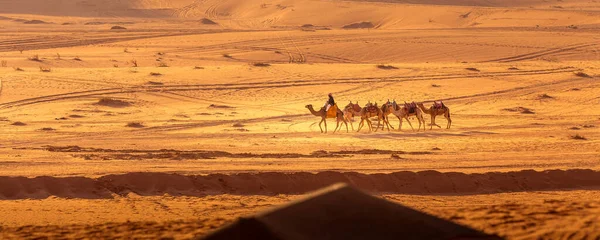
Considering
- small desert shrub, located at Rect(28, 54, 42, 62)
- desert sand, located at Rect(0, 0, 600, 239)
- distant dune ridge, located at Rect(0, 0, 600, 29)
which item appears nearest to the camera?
desert sand, located at Rect(0, 0, 600, 239)

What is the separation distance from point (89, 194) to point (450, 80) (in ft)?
72.0

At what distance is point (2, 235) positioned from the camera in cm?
1222

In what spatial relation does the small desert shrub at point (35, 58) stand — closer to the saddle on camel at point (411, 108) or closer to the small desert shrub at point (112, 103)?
the small desert shrub at point (112, 103)

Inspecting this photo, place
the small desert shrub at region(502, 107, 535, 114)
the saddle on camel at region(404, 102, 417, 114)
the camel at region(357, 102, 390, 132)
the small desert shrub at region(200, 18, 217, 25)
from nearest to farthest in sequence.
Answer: the camel at region(357, 102, 390, 132)
the saddle on camel at region(404, 102, 417, 114)
the small desert shrub at region(502, 107, 535, 114)
the small desert shrub at region(200, 18, 217, 25)

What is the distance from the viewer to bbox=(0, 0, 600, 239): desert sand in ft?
48.3

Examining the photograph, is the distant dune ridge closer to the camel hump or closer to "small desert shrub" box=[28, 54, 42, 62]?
"small desert shrub" box=[28, 54, 42, 62]

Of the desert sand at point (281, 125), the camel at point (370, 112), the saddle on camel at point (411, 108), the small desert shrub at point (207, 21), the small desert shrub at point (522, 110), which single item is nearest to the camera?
the desert sand at point (281, 125)

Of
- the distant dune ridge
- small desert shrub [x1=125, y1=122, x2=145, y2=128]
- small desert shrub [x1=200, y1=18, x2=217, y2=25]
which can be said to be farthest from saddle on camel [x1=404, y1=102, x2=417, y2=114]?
small desert shrub [x1=200, y1=18, x2=217, y2=25]

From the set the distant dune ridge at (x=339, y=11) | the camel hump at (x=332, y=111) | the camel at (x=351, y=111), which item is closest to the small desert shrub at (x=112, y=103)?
the camel hump at (x=332, y=111)

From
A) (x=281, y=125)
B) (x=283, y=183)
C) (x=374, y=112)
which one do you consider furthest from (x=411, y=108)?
(x=283, y=183)

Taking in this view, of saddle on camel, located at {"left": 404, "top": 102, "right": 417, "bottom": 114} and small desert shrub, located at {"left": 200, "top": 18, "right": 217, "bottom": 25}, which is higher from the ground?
small desert shrub, located at {"left": 200, "top": 18, "right": 217, "bottom": 25}

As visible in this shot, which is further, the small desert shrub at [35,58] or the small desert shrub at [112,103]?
the small desert shrub at [35,58]

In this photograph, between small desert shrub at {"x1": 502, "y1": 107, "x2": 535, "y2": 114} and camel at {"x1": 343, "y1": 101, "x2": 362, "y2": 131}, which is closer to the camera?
camel at {"x1": 343, "y1": 101, "x2": 362, "y2": 131}

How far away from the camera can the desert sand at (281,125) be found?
14711 millimetres
